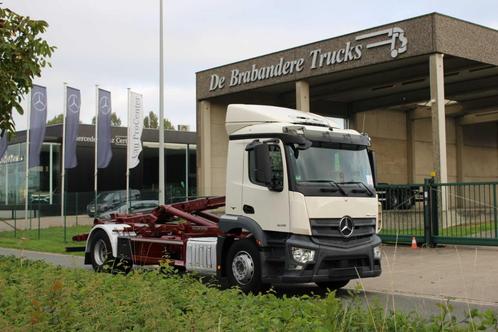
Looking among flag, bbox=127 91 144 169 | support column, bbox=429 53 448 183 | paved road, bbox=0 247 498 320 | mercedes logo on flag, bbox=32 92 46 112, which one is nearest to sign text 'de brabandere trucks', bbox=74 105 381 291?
paved road, bbox=0 247 498 320

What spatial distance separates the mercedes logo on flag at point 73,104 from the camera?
32.3m

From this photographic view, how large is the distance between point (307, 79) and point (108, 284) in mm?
21883

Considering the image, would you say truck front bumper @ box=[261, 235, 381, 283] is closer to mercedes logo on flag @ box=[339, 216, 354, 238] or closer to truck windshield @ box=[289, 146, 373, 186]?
mercedes logo on flag @ box=[339, 216, 354, 238]

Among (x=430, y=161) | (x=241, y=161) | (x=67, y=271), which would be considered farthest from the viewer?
(x=430, y=161)

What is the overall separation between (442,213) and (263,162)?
9276mm

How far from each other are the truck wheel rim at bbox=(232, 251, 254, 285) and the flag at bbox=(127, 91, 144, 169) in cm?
2116

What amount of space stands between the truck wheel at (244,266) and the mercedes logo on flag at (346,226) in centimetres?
133

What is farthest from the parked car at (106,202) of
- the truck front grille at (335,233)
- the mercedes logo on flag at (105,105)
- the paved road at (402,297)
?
the truck front grille at (335,233)

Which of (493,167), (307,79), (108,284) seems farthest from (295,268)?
(493,167)

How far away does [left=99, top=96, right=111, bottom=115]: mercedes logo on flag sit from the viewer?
32.1 meters

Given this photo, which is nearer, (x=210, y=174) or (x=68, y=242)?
(x=68, y=242)

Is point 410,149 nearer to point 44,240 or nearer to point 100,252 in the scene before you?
point 44,240

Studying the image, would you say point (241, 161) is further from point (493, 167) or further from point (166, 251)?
point (493, 167)

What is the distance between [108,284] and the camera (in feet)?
21.6
